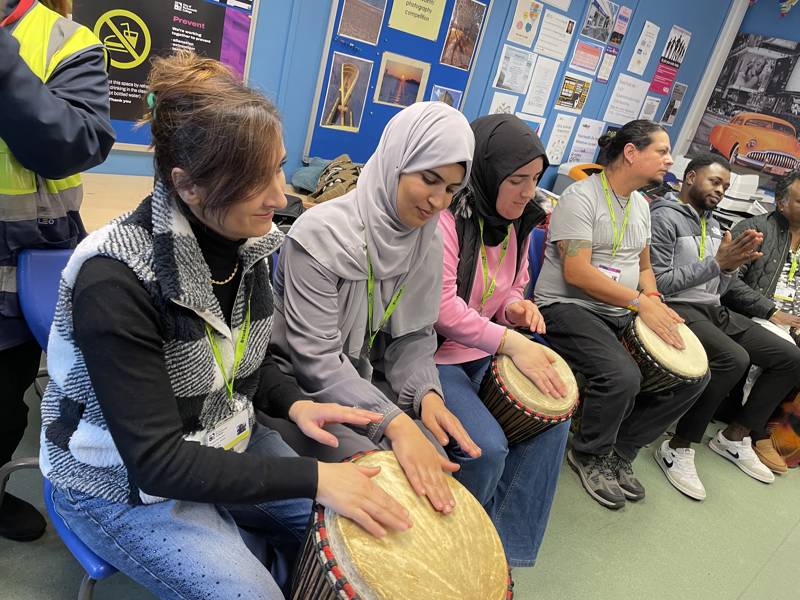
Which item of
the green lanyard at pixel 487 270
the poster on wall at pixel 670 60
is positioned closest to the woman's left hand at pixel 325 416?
the green lanyard at pixel 487 270

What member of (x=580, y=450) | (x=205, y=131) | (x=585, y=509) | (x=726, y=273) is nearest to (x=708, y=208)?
(x=726, y=273)

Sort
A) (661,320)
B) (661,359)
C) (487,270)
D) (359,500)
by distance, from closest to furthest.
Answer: (359,500), (487,270), (661,359), (661,320)

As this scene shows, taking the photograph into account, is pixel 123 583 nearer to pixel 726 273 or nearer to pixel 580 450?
pixel 580 450

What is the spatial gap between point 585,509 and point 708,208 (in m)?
1.75

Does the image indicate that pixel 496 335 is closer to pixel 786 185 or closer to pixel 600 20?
pixel 786 185

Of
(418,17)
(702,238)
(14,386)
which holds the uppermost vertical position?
(418,17)

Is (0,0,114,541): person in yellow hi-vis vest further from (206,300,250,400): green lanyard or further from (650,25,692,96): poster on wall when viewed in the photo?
(650,25,692,96): poster on wall

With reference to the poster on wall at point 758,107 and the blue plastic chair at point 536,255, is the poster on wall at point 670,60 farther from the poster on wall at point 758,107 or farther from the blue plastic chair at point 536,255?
the blue plastic chair at point 536,255

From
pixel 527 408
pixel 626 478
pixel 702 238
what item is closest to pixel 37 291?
pixel 527 408

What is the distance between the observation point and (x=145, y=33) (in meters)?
2.24

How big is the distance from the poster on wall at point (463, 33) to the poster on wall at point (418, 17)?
106mm

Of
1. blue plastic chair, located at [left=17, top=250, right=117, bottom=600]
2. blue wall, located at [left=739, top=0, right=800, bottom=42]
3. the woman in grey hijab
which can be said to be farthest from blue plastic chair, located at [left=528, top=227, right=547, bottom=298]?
blue wall, located at [left=739, top=0, right=800, bottom=42]

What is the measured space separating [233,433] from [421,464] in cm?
41

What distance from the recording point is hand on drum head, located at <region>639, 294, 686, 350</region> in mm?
2344
